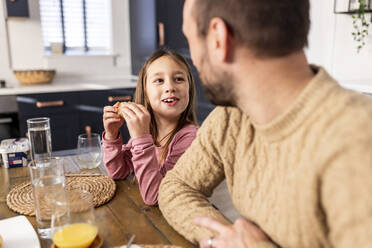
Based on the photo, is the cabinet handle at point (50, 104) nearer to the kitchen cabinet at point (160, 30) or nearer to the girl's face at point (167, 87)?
the kitchen cabinet at point (160, 30)

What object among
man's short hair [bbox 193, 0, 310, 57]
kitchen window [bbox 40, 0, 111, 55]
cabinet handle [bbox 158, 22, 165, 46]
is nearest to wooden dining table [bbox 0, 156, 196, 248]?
man's short hair [bbox 193, 0, 310, 57]

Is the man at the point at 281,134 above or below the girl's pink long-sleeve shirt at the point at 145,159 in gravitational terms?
above

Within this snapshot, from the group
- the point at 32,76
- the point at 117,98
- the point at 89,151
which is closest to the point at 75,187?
the point at 89,151

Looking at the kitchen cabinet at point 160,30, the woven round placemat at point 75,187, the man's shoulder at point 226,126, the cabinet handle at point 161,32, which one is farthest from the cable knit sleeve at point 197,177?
the cabinet handle at point 161,32

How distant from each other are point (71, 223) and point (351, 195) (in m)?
0.53

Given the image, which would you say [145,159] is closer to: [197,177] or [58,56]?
[197,177]

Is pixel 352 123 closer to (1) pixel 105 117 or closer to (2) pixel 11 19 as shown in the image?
(1) pixel 105 117

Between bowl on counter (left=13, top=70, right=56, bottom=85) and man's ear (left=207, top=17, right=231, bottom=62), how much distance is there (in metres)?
2.94

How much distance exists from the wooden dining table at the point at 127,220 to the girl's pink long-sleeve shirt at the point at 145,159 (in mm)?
46

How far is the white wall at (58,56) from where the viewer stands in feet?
11.3

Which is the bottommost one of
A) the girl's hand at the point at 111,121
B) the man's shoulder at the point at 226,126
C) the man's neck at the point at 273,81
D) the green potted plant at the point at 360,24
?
the girl's hand at the point at 111,121

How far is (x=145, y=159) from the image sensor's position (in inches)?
42.1

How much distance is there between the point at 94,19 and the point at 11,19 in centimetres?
88

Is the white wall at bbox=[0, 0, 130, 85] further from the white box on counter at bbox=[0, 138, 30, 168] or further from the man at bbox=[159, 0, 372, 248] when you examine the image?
the man at bbox=[159, 0, 372, 248]
